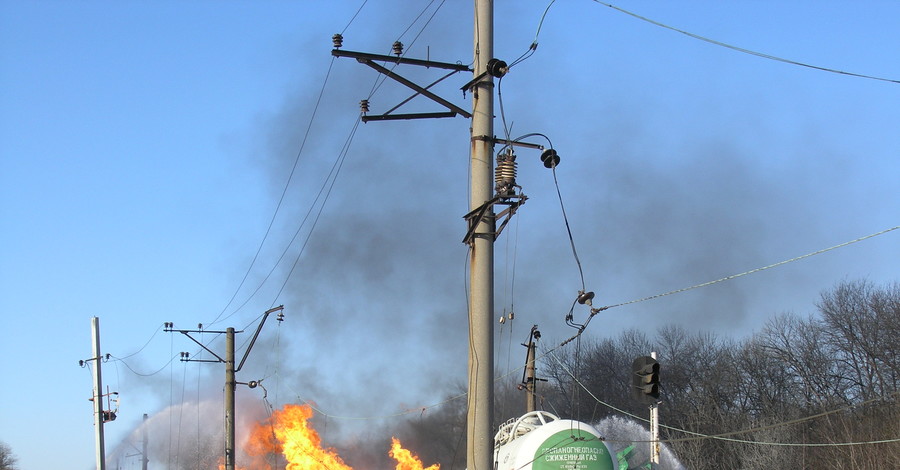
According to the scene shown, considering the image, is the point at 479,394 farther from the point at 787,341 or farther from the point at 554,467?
the point at 787,341

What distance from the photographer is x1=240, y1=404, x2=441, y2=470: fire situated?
3042 centimetres

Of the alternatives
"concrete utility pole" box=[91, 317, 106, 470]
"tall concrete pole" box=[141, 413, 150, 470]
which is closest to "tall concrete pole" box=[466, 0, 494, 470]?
"concrete utility pole" box=[91, 317, 106, 470]

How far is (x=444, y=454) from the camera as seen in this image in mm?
59812

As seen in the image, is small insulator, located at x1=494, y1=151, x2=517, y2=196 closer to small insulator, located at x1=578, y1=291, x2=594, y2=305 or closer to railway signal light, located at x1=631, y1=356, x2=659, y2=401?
small insulator, located at x1=578, y1=291, x2=594, y2=305

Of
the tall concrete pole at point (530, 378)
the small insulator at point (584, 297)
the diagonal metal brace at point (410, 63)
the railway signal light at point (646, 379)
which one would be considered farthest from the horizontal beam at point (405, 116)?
the tall concrete pole at point (530, 378)

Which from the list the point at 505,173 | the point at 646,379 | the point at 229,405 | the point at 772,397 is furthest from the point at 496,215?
the point at 772,397

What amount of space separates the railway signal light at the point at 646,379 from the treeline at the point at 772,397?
24593 mm

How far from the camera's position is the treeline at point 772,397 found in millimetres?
45000

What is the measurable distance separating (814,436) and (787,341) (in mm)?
7817

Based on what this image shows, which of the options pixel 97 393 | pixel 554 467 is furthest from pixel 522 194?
pixel 97 393

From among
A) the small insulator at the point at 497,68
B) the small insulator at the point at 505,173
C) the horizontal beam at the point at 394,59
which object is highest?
the horizontal beam at the point at 394,59

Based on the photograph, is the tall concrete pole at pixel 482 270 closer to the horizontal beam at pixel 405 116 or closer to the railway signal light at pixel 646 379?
the horizontal beam at pixel 405 116

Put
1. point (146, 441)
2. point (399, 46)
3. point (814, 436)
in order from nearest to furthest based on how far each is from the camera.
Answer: point (399, 46)
point (814, 436)
point (146, 441)

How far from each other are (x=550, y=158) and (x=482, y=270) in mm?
1976
